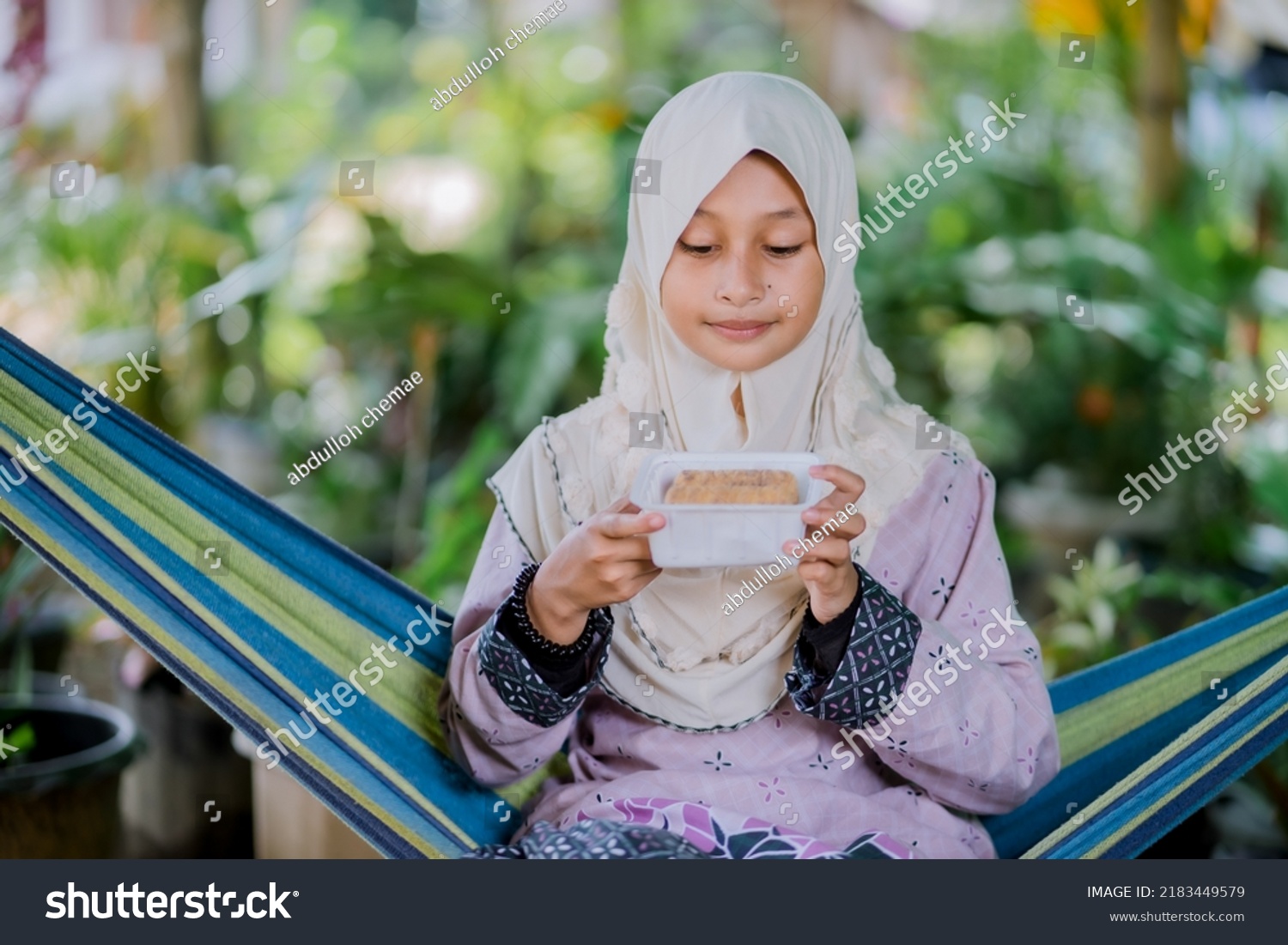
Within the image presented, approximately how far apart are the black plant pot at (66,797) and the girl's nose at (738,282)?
1.12m

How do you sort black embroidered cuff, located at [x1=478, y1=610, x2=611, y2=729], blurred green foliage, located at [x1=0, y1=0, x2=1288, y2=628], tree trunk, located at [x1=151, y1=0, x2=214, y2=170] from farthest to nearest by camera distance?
1. tree trunk, located at [x1=151, y1=0, x2=214, y2=170]
2. blurred green foliage, located at [x1=0, y1=0, x2=1288, y2=628]
3. black embroidered cuff, located at [x1=478, y1=610, x2=611, y2=729]

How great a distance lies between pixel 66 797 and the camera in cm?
192

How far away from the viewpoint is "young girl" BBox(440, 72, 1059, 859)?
4.55 ft

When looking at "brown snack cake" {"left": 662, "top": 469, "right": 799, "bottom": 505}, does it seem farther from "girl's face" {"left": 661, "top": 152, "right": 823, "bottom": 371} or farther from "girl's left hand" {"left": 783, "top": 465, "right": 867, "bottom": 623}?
"girl's face" {"left": 661, "top": 152, "right": 823, "bottom": 371}

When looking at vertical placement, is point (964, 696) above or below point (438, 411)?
below

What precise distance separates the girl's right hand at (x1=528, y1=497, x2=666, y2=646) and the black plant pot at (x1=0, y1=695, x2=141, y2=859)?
2.91 ft

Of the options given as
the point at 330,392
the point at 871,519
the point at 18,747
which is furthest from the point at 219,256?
the point at 871,519

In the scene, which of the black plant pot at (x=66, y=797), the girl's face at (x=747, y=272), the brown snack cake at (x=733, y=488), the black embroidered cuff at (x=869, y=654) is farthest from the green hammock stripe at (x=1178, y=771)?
the black plant pot at (x=66, y=797)

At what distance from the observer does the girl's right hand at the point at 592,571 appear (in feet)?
4.30

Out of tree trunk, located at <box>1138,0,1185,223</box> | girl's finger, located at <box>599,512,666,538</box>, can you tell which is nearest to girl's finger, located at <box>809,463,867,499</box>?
girl's finger, located at <box>599,512,666,538</box>

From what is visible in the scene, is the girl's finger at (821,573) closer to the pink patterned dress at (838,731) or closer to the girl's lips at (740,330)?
the pink patterned dress at (838,731)

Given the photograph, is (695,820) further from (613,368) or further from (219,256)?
(219,256)

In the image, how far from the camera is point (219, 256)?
3283mm

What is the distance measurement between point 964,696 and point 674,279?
508 mm
